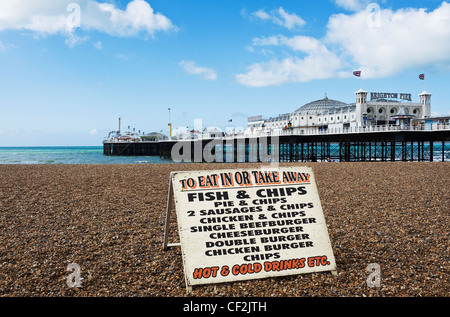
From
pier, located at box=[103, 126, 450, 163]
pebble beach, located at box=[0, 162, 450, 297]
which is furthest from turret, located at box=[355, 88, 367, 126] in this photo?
pebble beach, located at box=[0, 162, 450, 297]

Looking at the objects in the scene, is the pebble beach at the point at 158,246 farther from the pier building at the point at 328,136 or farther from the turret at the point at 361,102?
the turret at the point at 361,102

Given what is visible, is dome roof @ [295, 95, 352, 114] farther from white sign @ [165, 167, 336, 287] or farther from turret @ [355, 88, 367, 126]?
white sign @ [165, 167, 336, 287]

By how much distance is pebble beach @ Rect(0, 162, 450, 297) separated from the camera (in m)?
4.31

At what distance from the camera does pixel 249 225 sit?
4496mm

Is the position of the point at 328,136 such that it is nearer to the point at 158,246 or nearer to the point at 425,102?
the point at 425,102

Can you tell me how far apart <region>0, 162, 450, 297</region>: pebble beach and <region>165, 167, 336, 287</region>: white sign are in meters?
0.22

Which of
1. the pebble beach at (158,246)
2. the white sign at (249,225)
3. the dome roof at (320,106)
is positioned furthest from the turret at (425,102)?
the white sign at (249,225)

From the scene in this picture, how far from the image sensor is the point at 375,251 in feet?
18.0

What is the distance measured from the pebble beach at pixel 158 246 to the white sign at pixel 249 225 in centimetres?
22

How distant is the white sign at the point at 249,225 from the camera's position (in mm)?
4285

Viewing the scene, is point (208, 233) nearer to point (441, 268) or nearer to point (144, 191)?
point (441, 268)

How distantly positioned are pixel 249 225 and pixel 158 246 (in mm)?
2013
